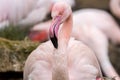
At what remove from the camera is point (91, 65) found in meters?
4.57

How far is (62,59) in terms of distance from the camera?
4.31 meters

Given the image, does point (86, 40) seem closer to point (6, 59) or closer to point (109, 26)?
point (109, 26)

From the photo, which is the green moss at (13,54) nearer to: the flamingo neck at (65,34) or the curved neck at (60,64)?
the flamingo neck at (65,34)

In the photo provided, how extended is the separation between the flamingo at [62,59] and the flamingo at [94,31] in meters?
3.29

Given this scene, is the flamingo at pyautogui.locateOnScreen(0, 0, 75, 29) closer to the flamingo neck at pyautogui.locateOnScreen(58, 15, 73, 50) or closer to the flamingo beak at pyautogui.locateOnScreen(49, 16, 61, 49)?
the flamingo neck at pyautogui.locateOnScreen(58, 15, 73, 50)

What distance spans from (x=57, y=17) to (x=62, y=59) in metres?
0.34

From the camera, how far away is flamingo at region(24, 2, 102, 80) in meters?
4.31

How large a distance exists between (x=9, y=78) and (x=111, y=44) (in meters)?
3.58

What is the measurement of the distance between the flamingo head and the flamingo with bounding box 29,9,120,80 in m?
3.45

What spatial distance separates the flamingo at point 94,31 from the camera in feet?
26.9

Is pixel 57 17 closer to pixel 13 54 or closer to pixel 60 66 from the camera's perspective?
pixel 60 66

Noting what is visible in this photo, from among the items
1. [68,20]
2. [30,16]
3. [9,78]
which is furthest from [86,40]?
[68,20]

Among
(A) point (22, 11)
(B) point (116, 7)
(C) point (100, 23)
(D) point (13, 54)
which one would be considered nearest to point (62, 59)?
(D) point (13, 54)

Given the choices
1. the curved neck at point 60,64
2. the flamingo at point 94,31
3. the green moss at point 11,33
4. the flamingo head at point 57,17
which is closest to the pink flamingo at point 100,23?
the flamingo at point 94,31
